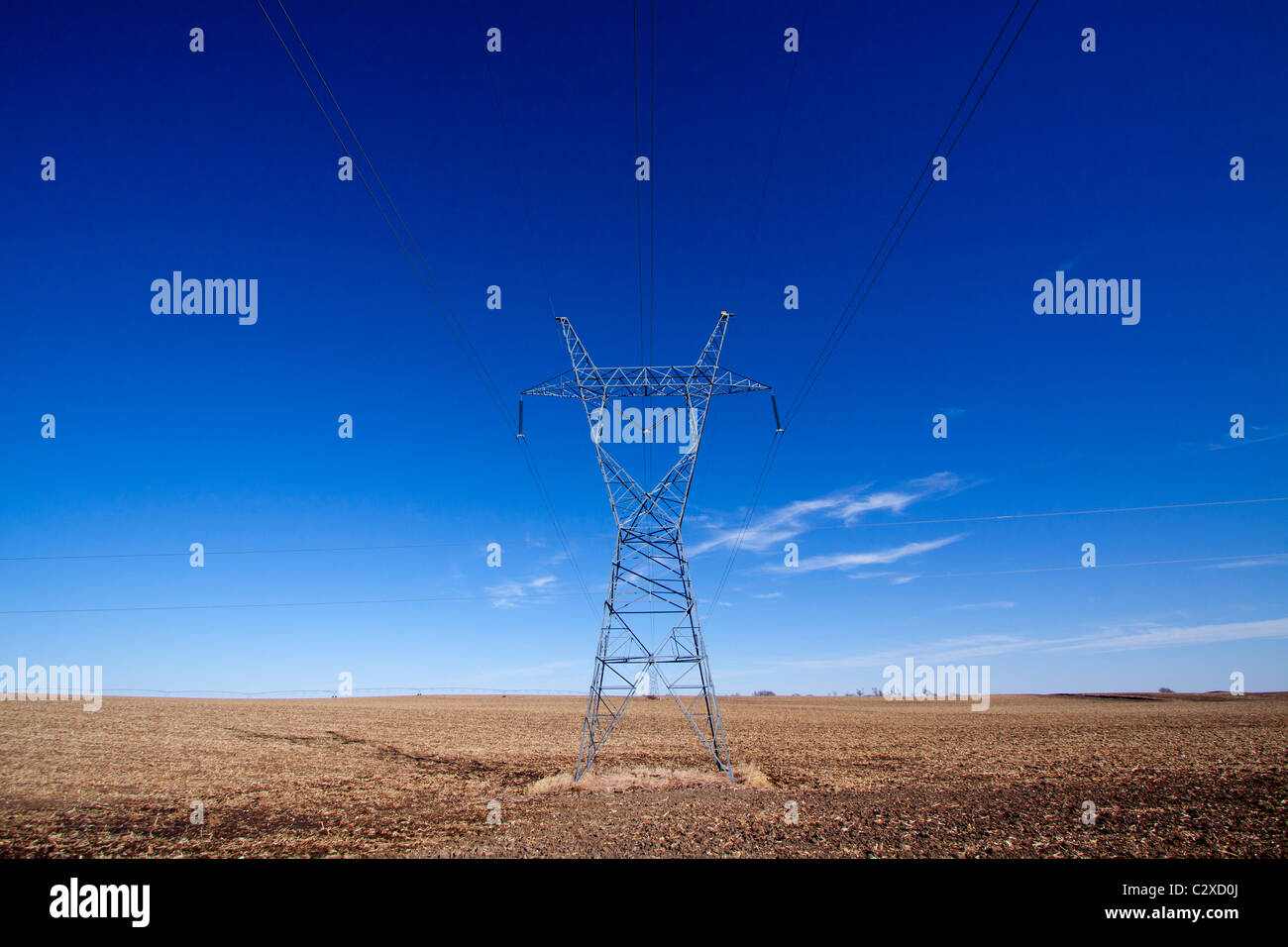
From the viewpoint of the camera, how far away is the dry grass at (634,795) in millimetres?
16891

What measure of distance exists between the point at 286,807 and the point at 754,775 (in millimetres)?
17369

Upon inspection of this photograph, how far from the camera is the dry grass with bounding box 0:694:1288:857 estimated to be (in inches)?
665

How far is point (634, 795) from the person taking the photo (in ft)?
73.6

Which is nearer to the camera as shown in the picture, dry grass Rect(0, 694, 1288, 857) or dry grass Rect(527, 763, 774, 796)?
dry grass Rect(0, 694, 1288, 857)

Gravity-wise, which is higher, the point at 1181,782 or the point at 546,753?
the point at 1181,782

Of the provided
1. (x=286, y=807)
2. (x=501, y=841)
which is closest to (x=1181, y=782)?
(x=501, y=841)

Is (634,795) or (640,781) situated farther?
(640,781)

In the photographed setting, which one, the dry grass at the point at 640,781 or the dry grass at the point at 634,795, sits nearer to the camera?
the dry grass at the point at 634,795

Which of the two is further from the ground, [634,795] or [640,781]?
[634,795]

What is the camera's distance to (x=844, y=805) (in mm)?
21609
